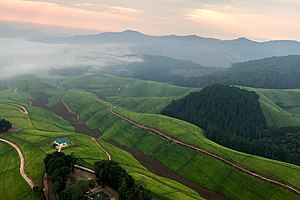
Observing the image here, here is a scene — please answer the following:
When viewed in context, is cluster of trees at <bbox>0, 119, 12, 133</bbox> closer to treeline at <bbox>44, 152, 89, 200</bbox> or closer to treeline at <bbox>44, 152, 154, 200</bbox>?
treeline at <bbox>44, 152, 89, 200</bbox>

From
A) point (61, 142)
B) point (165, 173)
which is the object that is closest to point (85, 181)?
point (61, 142)

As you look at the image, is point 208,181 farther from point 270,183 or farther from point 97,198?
point 97,198

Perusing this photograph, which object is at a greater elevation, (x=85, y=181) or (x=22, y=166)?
(x=85, y=181)

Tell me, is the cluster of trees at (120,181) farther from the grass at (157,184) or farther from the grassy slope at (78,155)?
the grassy slope at (78,155)

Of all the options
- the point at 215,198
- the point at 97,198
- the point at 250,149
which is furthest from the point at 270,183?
the point at 97,198

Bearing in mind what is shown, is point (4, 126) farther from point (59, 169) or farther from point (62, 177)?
point (62, 177)
